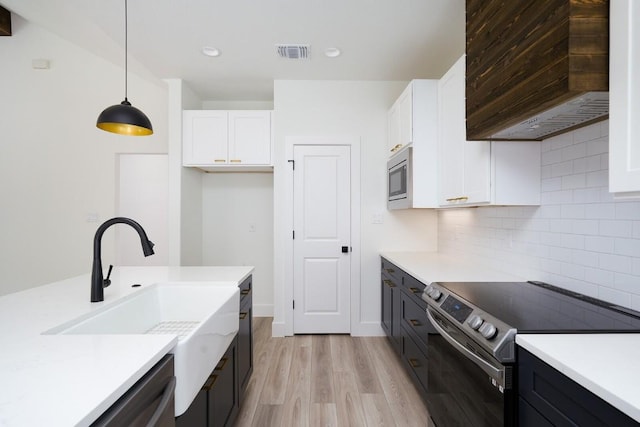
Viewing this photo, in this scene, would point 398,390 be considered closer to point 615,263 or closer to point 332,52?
point 615,263

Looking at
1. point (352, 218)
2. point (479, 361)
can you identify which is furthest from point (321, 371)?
point (479, 361)

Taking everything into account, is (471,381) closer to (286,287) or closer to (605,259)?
(605,259)

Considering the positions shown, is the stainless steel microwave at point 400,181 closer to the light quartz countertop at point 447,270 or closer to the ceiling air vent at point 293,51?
the light quartz countertop at point 447,270

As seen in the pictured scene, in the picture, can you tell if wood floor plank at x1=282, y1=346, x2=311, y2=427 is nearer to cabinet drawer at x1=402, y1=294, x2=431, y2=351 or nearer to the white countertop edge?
cabinet drawer at x1=402, y1=294, x2=431, y2=351

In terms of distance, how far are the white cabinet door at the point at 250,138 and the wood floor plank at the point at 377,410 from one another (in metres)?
2.41

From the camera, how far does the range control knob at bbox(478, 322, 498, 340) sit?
112 centimetres

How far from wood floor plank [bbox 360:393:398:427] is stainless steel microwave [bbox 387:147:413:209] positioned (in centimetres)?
149

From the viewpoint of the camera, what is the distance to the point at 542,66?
1157mm

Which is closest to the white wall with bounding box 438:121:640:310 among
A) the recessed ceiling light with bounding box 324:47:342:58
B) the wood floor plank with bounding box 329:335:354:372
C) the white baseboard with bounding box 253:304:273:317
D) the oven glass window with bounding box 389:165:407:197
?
the oven glass window with bounding box 389:165:407:197

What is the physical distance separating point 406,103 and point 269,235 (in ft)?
7.53

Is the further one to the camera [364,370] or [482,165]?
[364,370]

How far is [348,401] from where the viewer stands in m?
2.13

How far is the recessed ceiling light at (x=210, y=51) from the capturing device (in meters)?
2.68

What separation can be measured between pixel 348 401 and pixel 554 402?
1.53m
